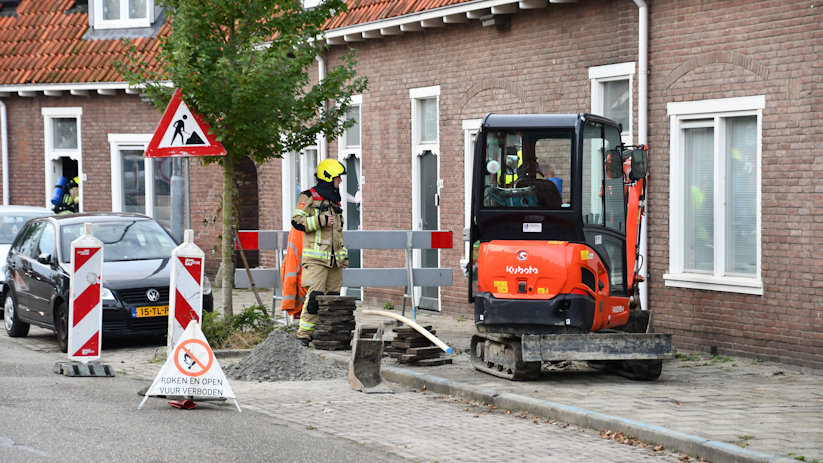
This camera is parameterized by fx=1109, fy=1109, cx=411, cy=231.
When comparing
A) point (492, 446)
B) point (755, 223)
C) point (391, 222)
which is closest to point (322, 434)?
point (492, 446)

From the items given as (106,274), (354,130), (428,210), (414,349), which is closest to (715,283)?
(414,349)

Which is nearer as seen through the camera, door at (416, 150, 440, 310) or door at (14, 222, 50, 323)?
door at (14, 222, 50, 323)

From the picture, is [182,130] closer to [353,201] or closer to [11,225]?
[353,201]

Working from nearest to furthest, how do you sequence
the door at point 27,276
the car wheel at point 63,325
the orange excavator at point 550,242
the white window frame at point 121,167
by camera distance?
the orange excavator at point 550,242 < the car wheel at point 63,325 < the door at point 27,276 < the white window frame at point 121,167

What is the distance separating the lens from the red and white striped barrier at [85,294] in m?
10.7

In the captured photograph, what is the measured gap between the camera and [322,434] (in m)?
8.29

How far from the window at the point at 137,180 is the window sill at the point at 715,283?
1348 cm

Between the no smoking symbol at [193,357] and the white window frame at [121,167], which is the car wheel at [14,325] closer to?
the no smoking symbol at [193,357]

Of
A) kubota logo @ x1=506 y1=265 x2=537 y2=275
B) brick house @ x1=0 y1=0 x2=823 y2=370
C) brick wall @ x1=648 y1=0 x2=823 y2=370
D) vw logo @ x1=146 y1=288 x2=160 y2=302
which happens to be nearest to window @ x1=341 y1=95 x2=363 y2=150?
brick house @ x1=0 y1=0 x2=823 y2=370

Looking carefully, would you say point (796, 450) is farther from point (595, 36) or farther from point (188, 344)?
point (595, 36)

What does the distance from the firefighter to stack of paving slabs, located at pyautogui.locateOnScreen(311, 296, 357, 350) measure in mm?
237

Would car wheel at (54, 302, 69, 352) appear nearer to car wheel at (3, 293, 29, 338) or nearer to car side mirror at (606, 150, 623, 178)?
car wheel at (3, 293, 29, 338)

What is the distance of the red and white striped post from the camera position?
1054 cm

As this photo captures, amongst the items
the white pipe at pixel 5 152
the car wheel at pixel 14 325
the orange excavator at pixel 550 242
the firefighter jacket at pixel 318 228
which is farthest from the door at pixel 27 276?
the white pipe at pixel 5 152
